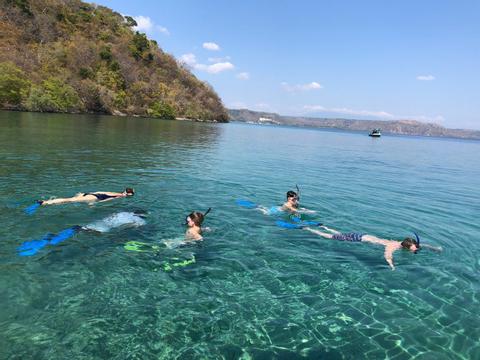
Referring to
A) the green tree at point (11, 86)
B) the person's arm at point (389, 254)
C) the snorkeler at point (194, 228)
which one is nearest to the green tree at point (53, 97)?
the green tree at point (11, 86)

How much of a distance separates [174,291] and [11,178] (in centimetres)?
1328

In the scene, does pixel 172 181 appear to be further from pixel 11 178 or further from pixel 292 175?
pixel 292 175

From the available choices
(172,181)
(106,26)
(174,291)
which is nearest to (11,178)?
(172,181)

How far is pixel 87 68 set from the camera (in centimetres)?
10225

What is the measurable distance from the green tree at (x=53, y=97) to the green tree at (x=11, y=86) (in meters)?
1.88

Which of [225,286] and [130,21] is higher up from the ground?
[130,21]

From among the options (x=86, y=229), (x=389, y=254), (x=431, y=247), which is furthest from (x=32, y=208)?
(x=431, y=247)

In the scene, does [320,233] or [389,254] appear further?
[320,233]

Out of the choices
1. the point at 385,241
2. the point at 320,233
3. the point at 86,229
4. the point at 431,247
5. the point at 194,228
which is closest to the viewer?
the point at 86,229

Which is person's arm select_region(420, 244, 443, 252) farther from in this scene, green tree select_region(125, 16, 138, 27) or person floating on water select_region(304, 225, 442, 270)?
green tree select_region(125, 16, 138, 27)

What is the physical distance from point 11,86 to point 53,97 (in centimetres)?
953

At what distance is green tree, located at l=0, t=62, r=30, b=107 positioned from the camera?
66438 millimetres

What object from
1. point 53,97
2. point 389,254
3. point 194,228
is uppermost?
point 53,97

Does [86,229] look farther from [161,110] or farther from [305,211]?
[161,110]
